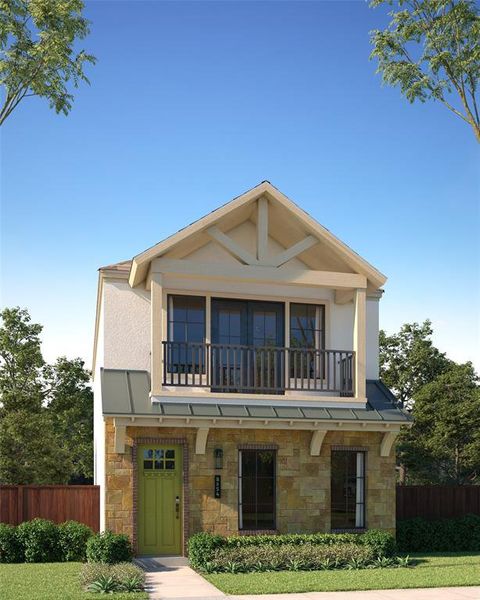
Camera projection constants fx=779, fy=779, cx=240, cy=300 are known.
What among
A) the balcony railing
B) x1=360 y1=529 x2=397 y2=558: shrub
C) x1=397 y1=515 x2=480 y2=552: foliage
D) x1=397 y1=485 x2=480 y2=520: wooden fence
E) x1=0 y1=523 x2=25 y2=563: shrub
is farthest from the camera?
x1=397 y1=485 x2=480 y2=520: wooden fence

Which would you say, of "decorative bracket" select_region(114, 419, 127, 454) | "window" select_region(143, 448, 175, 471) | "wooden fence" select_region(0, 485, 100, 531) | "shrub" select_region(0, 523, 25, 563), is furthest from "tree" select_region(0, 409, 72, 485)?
"decorative bracket" select_region(114, 419, 127, 454)

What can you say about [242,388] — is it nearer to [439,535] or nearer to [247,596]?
[247,596]

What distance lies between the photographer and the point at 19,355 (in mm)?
28562

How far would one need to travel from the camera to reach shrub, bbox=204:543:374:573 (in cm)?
1577

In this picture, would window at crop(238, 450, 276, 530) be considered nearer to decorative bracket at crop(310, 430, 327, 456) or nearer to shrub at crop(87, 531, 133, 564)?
decorative bracket at crop(310, 430, 327, 456)

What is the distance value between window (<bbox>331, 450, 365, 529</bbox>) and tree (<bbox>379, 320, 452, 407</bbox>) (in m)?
13.9

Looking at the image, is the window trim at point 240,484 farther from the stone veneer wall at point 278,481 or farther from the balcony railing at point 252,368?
the balcony railing at point 252,368

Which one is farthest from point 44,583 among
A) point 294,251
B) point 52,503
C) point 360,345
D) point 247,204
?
point 247,204

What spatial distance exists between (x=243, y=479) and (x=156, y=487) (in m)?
2.00

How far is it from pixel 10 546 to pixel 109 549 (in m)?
2.41

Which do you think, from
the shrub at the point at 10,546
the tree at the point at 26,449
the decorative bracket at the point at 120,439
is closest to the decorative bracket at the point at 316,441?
the decorative bracket at the point at 120,439

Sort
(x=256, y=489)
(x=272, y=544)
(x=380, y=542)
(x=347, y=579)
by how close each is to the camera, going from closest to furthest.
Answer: (x=347, y=579)
(x=272, y=544)
(x=380, y=542)
(x=256, y=489)

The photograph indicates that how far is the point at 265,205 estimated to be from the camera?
1811 centimetres

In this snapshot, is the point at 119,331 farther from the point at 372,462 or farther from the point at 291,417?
the point at 372,462
